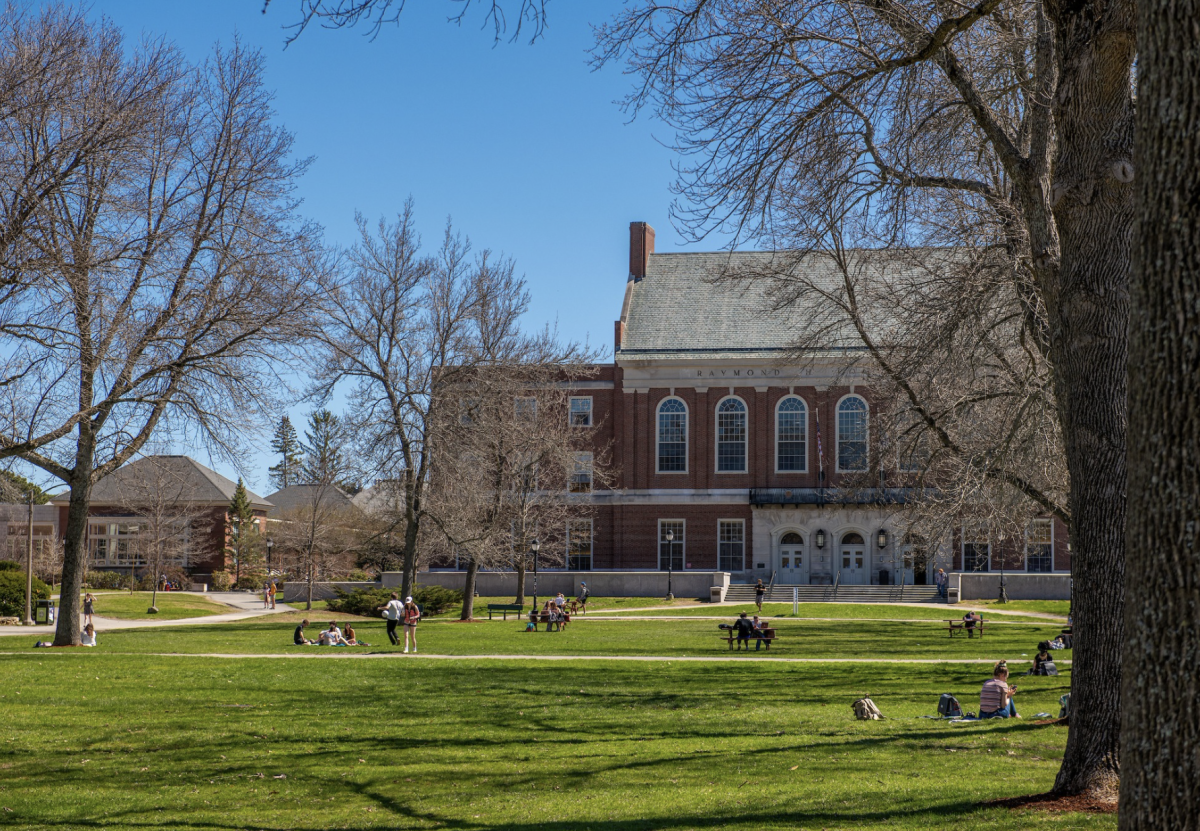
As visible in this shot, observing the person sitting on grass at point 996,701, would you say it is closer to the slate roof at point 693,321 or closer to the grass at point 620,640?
the grass at point 620,640

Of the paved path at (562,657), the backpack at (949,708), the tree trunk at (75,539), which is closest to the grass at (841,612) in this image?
the paved path at (562,657)

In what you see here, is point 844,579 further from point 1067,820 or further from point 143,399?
point 1067,820

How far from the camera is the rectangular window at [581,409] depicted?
187 ft

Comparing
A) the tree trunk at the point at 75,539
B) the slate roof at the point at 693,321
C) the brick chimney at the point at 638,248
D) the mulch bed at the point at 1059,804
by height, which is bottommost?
the mulch bed at the point at 1059,804

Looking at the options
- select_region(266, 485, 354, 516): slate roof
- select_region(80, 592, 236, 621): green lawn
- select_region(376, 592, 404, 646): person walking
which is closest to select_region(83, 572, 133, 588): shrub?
select_region(80, 592, 236, 621): green lawn

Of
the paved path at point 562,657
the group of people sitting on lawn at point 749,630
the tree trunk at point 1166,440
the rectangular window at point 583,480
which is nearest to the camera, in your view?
the tree trunk at point 1166,440

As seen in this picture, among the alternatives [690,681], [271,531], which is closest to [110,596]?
[271,531]

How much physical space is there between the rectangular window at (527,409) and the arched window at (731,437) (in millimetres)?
16237

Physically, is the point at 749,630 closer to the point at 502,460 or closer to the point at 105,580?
the point at 502,460

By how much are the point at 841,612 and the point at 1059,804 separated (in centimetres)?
3234

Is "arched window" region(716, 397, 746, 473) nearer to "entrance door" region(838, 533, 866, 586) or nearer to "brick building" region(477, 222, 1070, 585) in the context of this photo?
"brick building" region(477, 222, 1070, 585)

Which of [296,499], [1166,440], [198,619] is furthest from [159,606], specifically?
[1166,440]

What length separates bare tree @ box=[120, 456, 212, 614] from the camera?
173 ft

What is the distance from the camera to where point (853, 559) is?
179 feet
